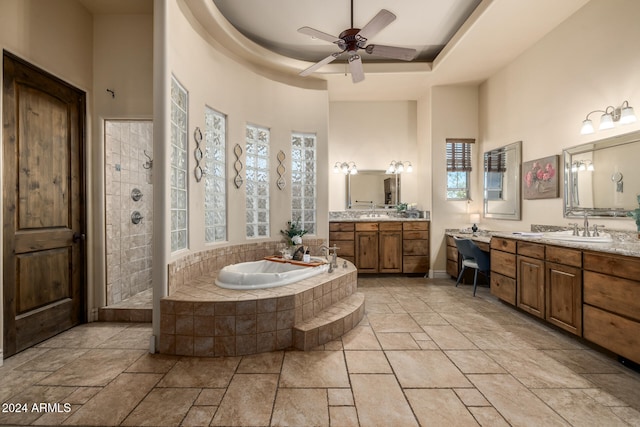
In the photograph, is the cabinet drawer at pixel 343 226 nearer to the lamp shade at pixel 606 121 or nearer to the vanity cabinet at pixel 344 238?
the vanity cabinet at pixel 344 238

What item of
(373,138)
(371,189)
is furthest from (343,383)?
(373,138)

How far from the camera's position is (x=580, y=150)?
301cm

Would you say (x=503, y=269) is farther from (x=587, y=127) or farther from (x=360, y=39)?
(x=360, y=39)

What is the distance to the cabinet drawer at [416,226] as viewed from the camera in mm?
4820

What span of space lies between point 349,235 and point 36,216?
370cm

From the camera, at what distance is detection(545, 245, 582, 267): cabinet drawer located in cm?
235

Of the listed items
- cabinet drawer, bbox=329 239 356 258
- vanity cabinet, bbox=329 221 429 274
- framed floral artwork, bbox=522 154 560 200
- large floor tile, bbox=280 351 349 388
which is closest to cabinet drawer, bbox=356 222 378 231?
vanity cabinet, bbox=329 221 429 274

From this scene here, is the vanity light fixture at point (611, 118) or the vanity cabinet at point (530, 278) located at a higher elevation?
the vanity light fixture at point (611, 118)

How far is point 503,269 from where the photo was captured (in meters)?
3.30

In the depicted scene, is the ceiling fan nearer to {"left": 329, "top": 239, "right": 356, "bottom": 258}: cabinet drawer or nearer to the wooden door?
the wooden door

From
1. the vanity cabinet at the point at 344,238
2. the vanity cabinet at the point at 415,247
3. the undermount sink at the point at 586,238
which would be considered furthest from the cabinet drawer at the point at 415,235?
the undermount sink at the point at 586,238

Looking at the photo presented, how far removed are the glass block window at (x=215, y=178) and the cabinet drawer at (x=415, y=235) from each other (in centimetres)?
287

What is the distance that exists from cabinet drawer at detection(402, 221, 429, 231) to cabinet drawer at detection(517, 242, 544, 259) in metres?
1.83

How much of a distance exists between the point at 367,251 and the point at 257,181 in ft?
6.92
